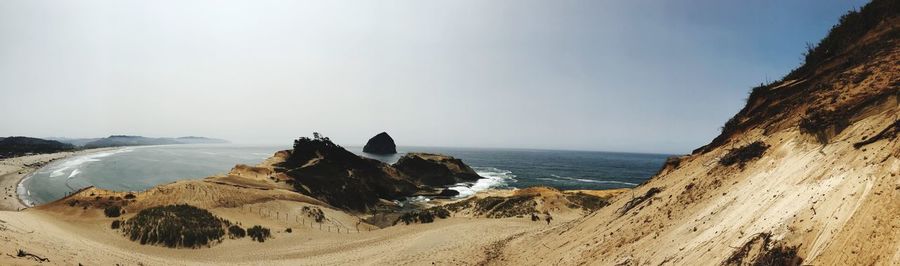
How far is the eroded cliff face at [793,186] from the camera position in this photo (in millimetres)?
7430

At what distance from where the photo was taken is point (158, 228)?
2736 cm

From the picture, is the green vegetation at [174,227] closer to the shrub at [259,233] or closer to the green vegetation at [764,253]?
the shrub at [259,233]

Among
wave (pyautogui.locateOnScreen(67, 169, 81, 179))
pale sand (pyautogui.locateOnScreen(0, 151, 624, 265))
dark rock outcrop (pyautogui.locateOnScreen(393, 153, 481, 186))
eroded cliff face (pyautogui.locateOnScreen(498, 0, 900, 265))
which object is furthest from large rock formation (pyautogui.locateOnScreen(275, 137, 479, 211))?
wave (pyautogui.locateOnScreen(67, 169, 81, 179))

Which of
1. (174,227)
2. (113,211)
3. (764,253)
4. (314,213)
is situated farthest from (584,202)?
(113,211)

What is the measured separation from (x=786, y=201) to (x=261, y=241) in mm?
29397

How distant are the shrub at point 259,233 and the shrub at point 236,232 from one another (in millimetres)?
421

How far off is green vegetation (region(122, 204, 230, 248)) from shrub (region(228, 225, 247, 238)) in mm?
470

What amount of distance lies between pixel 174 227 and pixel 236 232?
3849 millimetres

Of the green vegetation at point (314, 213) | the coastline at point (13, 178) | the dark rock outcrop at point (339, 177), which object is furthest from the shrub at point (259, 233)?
the coastline at point (13, 178)

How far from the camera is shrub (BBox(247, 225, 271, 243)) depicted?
2891 centimetres

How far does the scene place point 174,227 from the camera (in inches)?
1081

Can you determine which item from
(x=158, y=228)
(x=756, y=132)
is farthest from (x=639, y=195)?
(x=158, y=228)

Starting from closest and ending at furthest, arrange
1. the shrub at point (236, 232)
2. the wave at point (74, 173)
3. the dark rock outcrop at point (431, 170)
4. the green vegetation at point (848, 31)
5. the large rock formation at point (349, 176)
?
the green vegetation at point (848, 31) → the shrub at point (236, 232) → the large rock formation at point (349, 176) → the dark rock outcrop at point (431, 170) → the wave at point (74, 173)

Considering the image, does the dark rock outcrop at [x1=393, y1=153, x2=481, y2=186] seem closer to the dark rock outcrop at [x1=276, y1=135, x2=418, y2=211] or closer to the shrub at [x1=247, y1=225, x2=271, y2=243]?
the dark rock outcrop at [x1=276, y1=135, x2=418, y2=211]
